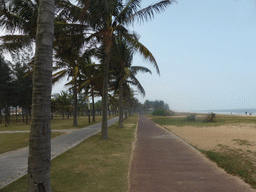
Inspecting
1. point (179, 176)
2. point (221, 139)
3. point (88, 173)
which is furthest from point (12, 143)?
point (221, 139)

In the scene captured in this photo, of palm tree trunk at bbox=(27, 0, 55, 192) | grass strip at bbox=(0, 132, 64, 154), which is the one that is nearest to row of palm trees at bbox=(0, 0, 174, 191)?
palm tree trunk at bbox=(27, 0, 55, 192)

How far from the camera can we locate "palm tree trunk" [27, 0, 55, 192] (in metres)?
2.68

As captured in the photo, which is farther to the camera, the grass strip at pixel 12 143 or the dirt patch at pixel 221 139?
the dirt patch at pixel 221 139

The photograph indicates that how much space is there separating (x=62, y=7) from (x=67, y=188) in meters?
7.59

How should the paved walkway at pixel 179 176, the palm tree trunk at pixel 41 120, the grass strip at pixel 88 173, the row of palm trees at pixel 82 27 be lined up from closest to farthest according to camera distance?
the palm tree trunk at pixel 41 120 → the grass strip at pixel 88 173 → the paved walkway at pixel 179 176 → the row of palm trees at pixel 82 27

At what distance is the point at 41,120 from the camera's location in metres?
2.74

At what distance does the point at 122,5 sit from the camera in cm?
943

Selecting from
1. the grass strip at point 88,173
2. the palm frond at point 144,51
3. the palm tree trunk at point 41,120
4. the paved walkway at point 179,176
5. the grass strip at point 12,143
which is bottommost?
the paved walkway at point 179,176

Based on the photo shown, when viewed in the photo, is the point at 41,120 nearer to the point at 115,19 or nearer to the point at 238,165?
the point at 238,165

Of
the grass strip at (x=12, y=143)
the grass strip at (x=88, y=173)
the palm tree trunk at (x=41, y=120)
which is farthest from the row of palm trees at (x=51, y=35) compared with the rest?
the grass strip at (x=12, y=143)

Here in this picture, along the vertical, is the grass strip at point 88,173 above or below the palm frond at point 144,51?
below

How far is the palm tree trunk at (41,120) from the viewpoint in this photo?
2680 millimetres

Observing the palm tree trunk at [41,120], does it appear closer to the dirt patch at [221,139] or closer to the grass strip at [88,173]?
the grass strip at [88,173]

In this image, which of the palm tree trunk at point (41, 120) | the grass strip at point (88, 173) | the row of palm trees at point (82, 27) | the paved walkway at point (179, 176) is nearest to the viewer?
the palm tree trunk at point (41, 120)
